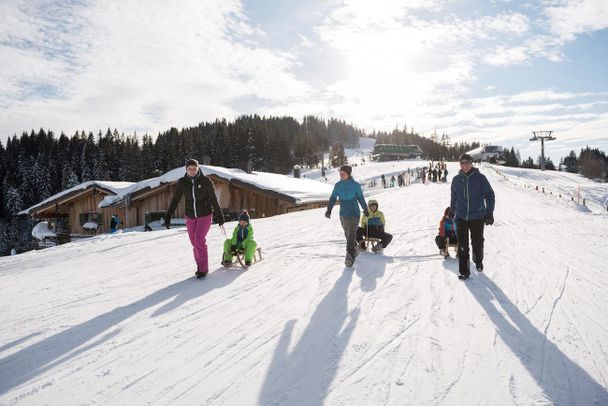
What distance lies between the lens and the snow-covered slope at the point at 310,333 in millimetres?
2924

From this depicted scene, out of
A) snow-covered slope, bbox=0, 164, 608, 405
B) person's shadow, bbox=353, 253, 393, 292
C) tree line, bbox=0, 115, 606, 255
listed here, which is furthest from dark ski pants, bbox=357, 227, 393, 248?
tree line, bbox=0, 115, 606, 255

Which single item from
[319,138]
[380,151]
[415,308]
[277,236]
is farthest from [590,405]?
[319,138]

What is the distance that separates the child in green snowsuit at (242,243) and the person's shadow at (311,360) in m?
2.63

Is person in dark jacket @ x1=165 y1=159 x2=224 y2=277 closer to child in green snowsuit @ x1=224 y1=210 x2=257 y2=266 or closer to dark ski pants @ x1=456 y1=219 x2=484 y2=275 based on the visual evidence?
child in green snowsuit @ x1=224 y1=210 x2=257 y2=266

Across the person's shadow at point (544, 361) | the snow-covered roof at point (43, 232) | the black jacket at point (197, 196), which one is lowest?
the snow-covered roof at point (43, 232)

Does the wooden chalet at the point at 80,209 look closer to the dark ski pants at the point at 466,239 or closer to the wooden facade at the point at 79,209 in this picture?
the wooden facade at the point at 79,209

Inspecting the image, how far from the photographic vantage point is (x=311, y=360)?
133 inches

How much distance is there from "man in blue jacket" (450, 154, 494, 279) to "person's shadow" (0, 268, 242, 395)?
3837 mm

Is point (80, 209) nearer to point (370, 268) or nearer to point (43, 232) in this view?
point (43, 232)

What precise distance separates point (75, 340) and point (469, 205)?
5.54 m

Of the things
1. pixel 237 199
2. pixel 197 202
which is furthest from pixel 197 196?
pixel 237 199

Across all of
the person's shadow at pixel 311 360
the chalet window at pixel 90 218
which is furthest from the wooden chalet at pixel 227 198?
the person's shadow at pixel 311 360

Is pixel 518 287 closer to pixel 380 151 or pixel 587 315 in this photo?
pixel 587 315

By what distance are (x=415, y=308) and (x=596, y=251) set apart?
6861 mm
